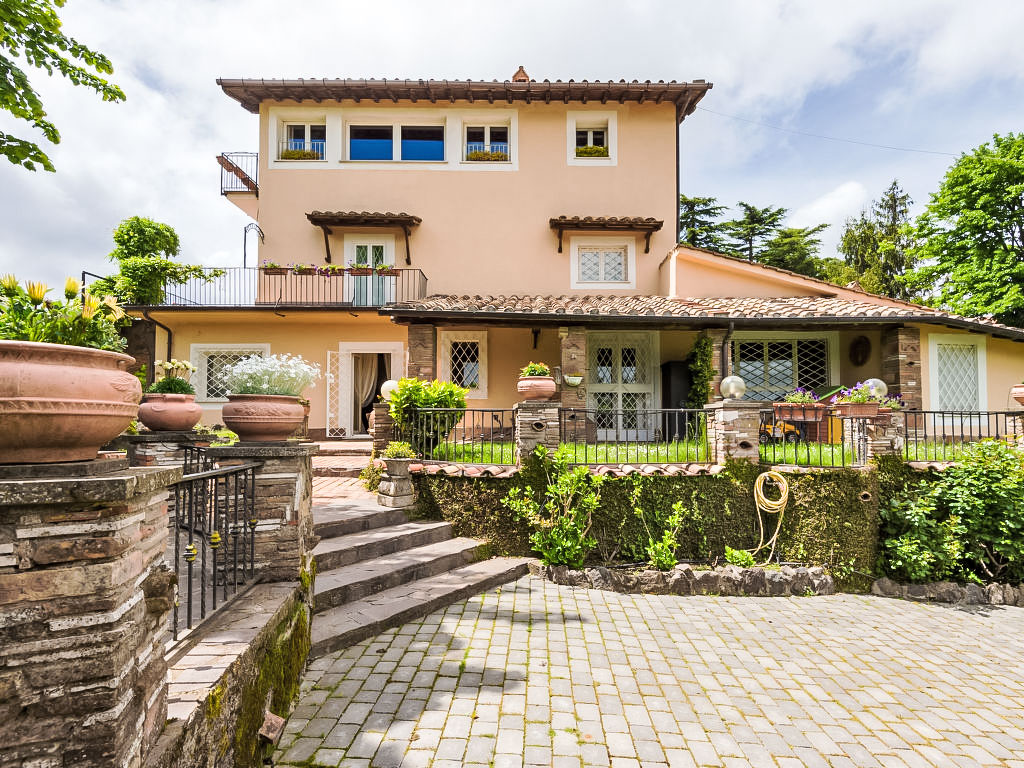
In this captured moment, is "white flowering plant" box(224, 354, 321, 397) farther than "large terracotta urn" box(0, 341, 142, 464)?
Yes

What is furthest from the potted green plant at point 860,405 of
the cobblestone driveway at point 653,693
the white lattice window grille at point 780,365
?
the white lattice window grille at point 780,365

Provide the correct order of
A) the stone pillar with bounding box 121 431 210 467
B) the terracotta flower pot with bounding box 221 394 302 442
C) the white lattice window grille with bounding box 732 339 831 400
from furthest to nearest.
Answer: the white lattice window grille with bounding box 732 339 831 400 < the stone pillar with bounding box 121 431 210 467 < the terracotta flower pot with bounding box 221 394 302 442

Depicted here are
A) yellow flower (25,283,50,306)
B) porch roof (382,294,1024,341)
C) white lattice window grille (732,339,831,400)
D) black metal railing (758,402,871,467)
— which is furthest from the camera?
white lattice window grille (732,339,831,400)

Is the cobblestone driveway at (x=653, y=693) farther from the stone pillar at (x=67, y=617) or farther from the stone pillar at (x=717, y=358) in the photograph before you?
the stone pillar at (x=717, y=358)

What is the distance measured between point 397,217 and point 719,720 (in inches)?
474

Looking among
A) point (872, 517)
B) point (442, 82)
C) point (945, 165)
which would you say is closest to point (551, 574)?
point (872, 517)

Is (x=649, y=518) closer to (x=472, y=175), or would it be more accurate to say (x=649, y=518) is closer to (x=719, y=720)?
(x=719, y=720)

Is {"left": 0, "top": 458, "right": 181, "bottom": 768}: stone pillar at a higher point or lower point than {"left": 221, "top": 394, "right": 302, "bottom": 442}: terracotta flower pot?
lower

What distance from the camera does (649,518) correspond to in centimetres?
658

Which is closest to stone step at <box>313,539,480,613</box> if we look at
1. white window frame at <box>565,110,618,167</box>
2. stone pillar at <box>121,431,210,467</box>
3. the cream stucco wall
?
stone pillar at <box>121,431,210,467</box>

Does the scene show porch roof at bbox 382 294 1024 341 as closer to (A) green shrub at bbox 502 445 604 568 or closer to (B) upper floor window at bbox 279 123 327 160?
(A) green shrub at bbox 502 445 604 568

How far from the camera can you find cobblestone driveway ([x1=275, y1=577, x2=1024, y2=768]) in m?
2.90

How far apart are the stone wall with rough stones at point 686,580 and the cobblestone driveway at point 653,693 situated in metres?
0.62

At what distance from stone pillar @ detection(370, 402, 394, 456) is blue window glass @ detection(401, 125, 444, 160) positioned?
848 centimetres
